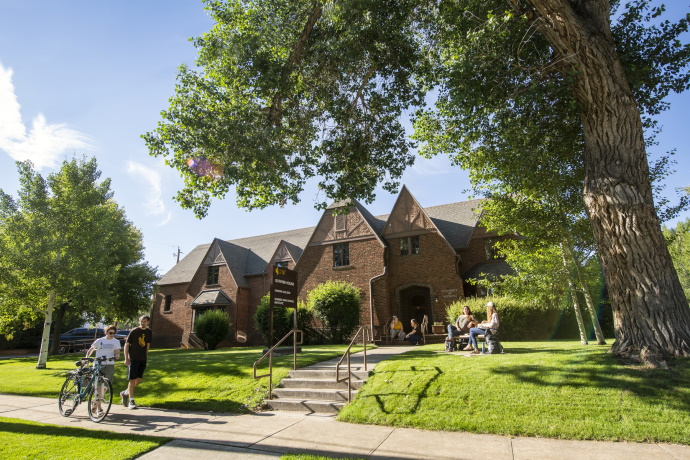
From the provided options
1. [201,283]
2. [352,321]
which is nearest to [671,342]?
[352,321]

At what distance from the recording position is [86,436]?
6.50 metres

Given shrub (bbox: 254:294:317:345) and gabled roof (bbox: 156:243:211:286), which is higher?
gabled roof (bbox: 156:243:211:286)

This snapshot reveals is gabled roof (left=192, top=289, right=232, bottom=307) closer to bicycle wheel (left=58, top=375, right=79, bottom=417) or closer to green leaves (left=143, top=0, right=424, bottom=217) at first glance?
green leaves (left=143, top=0, right=424, bottom=217)

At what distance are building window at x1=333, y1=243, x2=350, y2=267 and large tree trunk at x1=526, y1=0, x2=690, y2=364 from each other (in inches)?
668

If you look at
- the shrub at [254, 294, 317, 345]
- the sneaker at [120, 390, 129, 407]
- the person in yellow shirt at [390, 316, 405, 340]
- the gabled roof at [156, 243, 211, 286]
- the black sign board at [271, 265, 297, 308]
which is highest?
the gabled roof at [156, 243, 211, 286]

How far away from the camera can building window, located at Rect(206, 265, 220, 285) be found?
30172 mm

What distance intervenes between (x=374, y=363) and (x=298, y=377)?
7.20 feet

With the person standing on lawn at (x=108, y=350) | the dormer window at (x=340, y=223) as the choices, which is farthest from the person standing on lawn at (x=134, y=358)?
the dormer window at (x=340, y=223)

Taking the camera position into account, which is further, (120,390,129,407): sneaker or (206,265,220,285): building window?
(206,265,220,285): building window

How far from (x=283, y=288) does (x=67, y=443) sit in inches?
326

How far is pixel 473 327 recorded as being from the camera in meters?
12.2

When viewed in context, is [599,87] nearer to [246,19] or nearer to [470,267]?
[246,19]

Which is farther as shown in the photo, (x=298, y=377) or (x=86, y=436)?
(x=298, y=377)

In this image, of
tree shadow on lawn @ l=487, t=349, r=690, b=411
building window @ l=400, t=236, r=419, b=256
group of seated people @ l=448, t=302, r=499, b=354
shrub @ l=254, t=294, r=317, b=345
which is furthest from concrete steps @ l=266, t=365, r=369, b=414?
building window @ l=400, t=236, r=419, b=256
